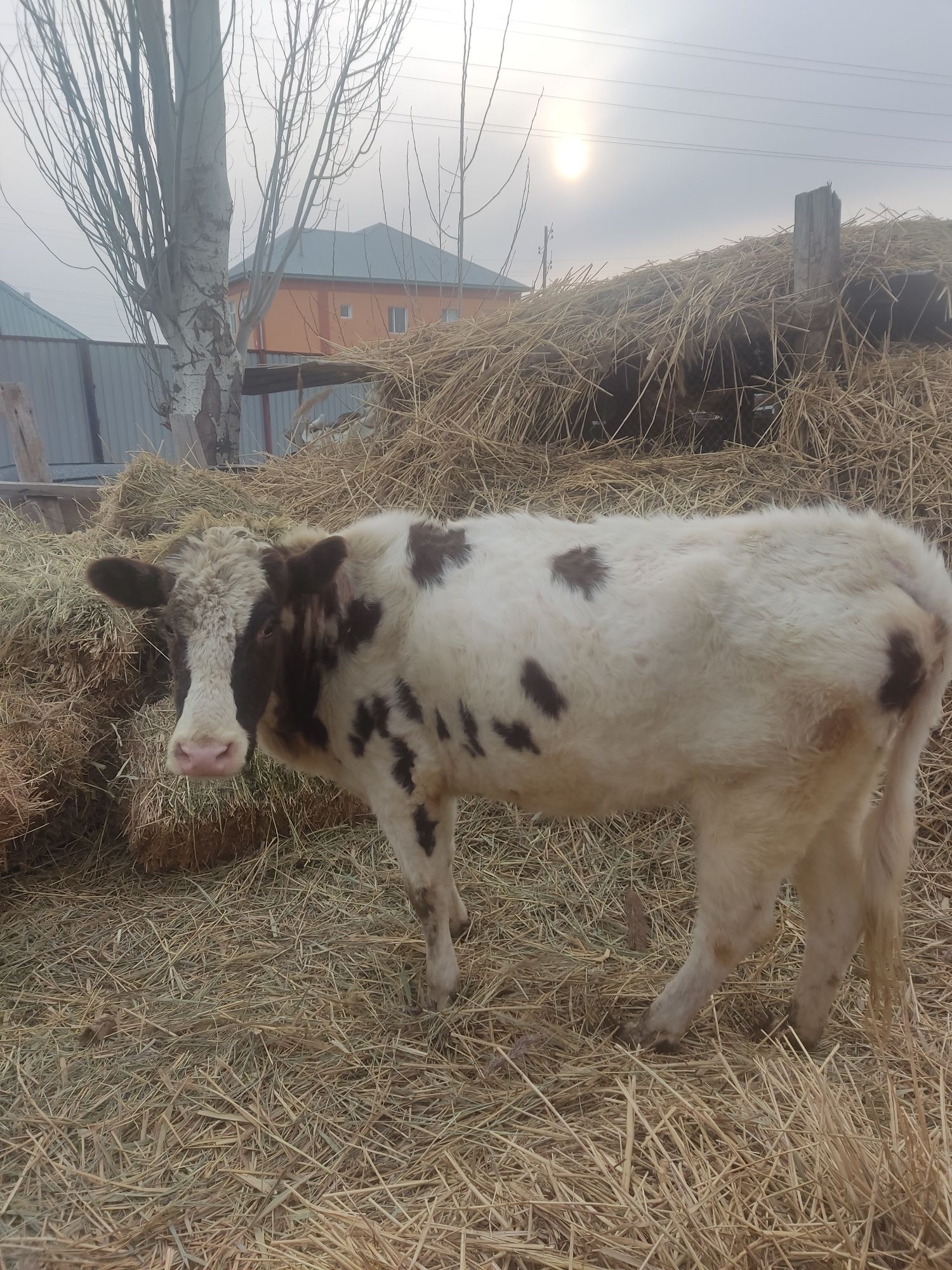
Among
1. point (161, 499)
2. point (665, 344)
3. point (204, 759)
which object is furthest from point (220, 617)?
point (665, 344)

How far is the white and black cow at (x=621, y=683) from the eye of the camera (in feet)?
7.62

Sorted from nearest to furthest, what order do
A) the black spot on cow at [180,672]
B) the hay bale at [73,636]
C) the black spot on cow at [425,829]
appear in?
the black spot on cow at [180,672] → the black spot on cow at [425,829] → the hay bale at [73,636]

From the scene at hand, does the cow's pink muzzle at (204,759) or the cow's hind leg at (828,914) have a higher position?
the cow's pink muzzle at (204,759)

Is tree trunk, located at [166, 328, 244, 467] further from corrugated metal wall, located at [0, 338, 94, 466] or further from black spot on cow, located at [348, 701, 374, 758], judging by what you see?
corrugated metal wall, located at [0, 338, 94, 466]

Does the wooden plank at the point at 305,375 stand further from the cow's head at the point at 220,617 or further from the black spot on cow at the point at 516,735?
the black spot on cow at the point at 516,735

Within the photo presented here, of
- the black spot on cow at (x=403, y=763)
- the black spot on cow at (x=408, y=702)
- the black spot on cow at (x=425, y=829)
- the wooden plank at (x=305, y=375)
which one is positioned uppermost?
the wooden plank at (x=305, y=375)

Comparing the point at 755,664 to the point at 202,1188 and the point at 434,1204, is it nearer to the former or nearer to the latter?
the point at 434,1204

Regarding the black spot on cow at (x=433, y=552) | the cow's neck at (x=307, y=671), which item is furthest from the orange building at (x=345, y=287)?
the cow's neck at (x=307, y=671)

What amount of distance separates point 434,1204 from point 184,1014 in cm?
159

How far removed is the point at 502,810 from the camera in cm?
451

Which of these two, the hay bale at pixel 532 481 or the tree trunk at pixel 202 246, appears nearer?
the hay bale at pixel 532 481

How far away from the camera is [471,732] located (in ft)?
9.18

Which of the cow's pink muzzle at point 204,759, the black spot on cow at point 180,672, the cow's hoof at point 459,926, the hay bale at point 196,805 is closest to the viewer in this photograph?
the cow's pink muzzle at point 204,759

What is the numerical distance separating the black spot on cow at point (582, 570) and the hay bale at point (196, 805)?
89.9 inches
